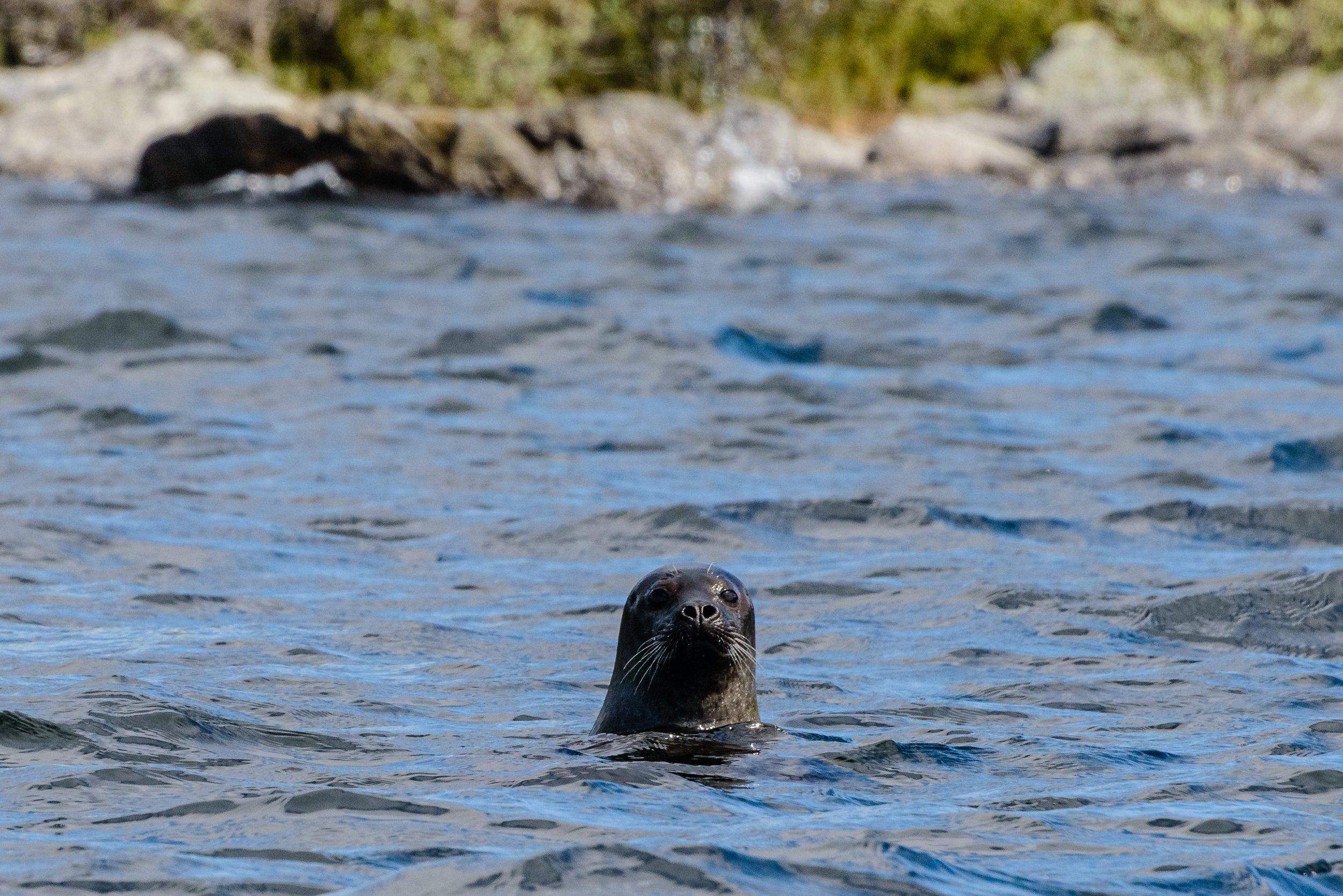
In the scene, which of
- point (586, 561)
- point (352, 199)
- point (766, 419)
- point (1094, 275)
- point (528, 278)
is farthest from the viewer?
point (352, 199)

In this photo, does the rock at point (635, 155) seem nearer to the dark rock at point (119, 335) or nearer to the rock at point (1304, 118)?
the dark rock at point (119, 335)

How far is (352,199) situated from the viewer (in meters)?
21.0

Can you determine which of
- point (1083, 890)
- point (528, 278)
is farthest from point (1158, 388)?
point (1083, 890)

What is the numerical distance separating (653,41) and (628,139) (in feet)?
38.7

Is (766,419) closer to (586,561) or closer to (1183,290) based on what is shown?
(586,561)

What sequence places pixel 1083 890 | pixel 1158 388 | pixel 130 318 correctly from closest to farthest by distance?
1. pixel 1083 890
2. pixel 1158 388
3. pixel 130 318

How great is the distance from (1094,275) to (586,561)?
10189 mm

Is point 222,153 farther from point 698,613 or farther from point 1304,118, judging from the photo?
point 1304,118

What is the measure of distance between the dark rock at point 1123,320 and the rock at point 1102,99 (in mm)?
15103

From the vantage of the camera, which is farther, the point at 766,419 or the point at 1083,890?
the point at 766,419

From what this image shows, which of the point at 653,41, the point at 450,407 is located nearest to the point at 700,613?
the point at 450,407

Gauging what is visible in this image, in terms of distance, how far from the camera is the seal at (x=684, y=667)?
5.75m

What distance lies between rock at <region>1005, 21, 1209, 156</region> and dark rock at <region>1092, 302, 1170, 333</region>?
15103 millimetres

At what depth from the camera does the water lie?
4609mm
